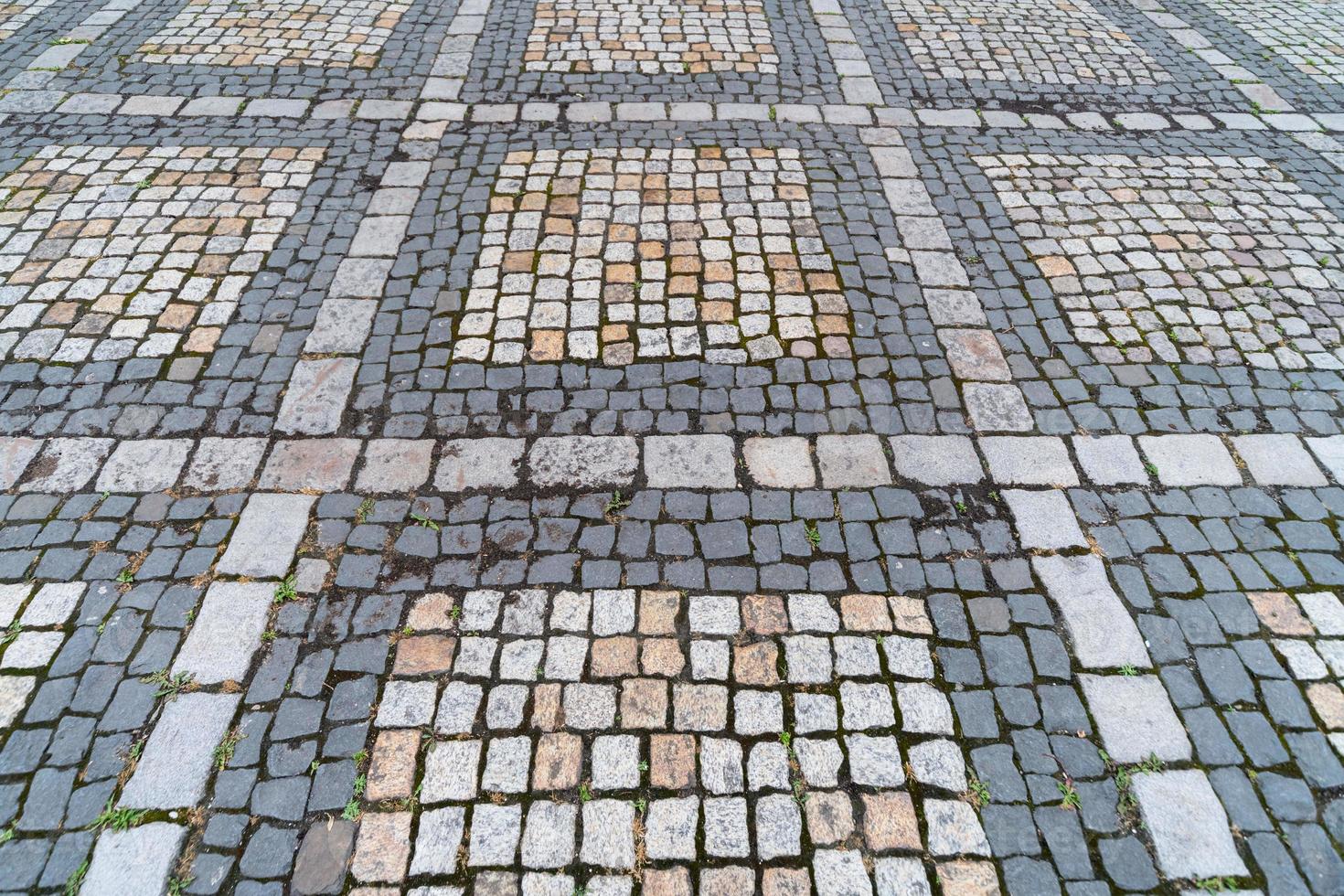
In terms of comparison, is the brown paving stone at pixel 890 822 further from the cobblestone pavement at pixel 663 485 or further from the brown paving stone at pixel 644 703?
the brown paving stone at pixel 644 703

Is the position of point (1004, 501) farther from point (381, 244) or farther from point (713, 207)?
point (381, 244)

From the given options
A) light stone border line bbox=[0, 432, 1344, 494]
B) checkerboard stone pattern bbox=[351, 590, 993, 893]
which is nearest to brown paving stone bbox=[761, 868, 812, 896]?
checkerboard stone pattern bbox=[351, 590, 993, 893]

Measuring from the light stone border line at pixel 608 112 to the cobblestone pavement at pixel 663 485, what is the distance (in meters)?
0.05

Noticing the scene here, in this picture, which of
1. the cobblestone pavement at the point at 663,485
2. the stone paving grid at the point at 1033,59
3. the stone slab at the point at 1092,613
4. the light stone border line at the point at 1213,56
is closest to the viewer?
the cobblestone pavement at the point at 663,485

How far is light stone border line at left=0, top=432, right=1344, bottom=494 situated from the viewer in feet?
14.7

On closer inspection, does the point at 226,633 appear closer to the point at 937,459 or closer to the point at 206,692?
the point at 206,692

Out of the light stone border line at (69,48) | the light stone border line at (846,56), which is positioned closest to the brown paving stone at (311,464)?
the light stone border line at (69,48)

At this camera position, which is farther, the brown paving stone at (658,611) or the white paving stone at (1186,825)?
the brown paving stone at (658,611)

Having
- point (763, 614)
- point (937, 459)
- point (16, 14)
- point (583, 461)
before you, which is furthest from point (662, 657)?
point (16, 14)

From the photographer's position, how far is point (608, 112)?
295 inches

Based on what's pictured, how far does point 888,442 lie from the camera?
4.73 meters

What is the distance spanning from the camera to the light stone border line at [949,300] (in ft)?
16.2

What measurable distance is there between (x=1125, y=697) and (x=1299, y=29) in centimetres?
981

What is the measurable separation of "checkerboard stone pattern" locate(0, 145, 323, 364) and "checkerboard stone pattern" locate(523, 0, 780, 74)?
298 centimetres
